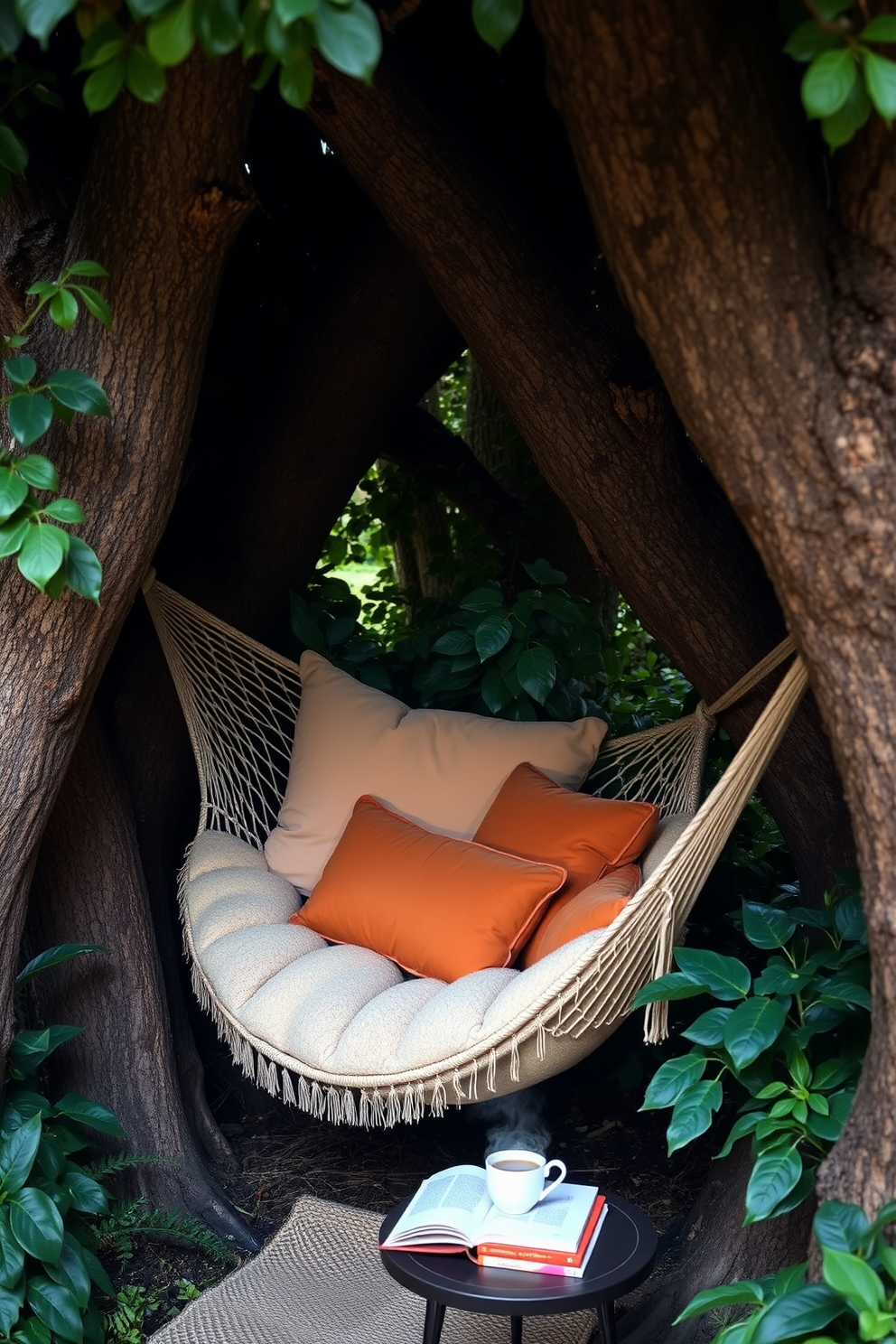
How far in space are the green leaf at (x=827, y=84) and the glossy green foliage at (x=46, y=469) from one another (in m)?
0.87

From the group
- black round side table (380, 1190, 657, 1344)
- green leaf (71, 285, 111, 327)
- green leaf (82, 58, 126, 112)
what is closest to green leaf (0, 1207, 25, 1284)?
black round side table (380, 1190, 657, 1344)

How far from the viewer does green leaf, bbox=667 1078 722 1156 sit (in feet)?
4.85

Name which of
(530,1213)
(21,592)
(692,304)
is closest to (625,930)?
(530,1213)

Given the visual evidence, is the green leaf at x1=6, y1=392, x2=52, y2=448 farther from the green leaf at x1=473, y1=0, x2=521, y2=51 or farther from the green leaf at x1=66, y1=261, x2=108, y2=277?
the green leaf at x1=473, y1=0, x2=521, y2=51

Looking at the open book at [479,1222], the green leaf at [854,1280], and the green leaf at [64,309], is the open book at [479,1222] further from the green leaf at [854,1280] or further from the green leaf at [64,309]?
the green leaf at [64,309]

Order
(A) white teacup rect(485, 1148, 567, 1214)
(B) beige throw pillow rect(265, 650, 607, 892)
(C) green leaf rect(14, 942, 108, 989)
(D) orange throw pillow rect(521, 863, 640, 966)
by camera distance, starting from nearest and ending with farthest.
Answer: (A) white teacup rect(485, 1148, 567, 1214), (D) orange throw pillow rect(521, 863, 640, 966), (C) green leaf rect(14, 942, 108, 989), (B) beige throw pillow rect(265, 650, 607, 892)

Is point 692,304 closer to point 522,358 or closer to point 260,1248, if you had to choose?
point 522,358

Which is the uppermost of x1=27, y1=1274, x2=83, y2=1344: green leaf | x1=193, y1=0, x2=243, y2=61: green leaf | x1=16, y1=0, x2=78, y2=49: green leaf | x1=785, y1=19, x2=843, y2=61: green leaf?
x1=785, y1=19, x2=843, y2=61: green leaf

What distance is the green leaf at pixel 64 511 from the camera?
1.53 metres

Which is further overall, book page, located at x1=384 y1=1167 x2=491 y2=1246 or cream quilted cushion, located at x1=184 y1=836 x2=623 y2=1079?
cream quilted cushion, located at x1=184 y1=836 x2=623 y2=1079

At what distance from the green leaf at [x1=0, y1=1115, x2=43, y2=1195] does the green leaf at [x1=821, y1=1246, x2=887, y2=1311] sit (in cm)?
111

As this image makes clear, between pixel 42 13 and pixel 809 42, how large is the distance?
63cm

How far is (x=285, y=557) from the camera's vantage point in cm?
269

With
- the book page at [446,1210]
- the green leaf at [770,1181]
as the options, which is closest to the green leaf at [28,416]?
the book page at [446,1210]
